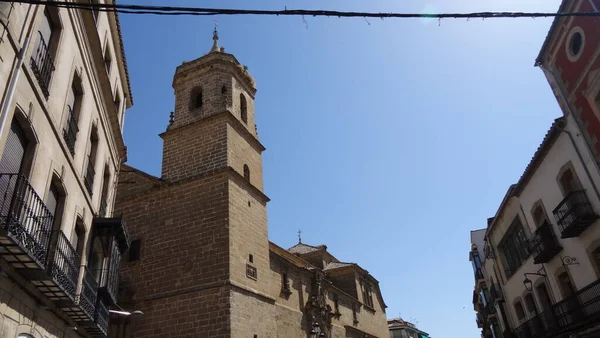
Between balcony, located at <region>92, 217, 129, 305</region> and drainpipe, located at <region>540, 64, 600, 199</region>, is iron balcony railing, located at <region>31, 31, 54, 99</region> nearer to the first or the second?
balcony, located at <region>92, 217, 129, 305</region>

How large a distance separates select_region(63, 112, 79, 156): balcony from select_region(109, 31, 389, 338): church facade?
22.9 ft

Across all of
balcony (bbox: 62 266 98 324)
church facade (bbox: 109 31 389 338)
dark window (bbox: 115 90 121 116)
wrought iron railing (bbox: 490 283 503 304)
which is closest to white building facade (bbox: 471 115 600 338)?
wrought iron railing (bbox: 490 283 503 304)

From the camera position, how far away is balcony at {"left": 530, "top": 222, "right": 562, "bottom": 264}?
44.1 feet

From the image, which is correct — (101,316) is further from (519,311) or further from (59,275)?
(519,311)

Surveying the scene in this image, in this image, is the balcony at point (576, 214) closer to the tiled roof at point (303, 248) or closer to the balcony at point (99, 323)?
the balcony at point (99, 323)

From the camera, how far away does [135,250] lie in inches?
654

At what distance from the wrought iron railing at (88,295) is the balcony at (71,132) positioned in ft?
8.22

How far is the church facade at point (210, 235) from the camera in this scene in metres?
14.7

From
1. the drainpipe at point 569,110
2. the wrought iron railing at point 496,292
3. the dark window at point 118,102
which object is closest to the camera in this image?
the drainpipe at point 569,110

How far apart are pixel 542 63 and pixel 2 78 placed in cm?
1379

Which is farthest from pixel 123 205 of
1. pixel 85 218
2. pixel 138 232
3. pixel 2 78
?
pixel 2 78

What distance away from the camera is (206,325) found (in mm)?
13992

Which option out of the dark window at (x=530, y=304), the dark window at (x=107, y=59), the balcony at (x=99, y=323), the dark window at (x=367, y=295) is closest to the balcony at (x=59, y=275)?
the balcony at (x=99, y=323)

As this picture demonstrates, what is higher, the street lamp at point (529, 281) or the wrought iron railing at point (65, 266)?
the street lamp at point (529, 281)
